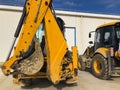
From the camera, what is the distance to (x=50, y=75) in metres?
6.30

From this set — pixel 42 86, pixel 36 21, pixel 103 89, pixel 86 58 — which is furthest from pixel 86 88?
pixel 86 58

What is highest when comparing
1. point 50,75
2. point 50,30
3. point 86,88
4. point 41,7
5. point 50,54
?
point 41,7

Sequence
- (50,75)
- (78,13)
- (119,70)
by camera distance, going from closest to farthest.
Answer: (50,75)
(119,70)
(78,13)

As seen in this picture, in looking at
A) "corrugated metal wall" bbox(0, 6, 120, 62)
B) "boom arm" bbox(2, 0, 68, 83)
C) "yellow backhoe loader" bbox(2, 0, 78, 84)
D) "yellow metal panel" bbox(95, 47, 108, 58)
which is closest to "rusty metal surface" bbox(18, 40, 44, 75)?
"yellow backhoe loader" bbox(2, 0, 78, 84)

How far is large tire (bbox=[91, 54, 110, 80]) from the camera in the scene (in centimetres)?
861

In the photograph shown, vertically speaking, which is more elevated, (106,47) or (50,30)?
(50,30)

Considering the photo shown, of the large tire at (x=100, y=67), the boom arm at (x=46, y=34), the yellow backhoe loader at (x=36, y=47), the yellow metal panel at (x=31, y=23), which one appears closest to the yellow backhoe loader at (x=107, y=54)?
the large tire at (x=100, y=67)

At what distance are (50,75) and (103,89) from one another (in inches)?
77.7

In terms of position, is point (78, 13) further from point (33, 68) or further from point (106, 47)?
point (33, 68)

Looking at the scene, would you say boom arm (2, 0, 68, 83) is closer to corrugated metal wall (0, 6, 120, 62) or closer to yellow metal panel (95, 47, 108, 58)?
yellow metal panel (95, 47, 108, 58)

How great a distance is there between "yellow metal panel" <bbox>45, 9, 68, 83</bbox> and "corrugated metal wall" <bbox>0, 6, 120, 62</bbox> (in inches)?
353

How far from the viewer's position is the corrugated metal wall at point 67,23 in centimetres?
1562

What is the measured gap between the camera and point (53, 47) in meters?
6.50

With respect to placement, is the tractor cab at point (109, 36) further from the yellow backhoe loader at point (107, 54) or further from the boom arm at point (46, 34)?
the boom arm at point (46, 34)
